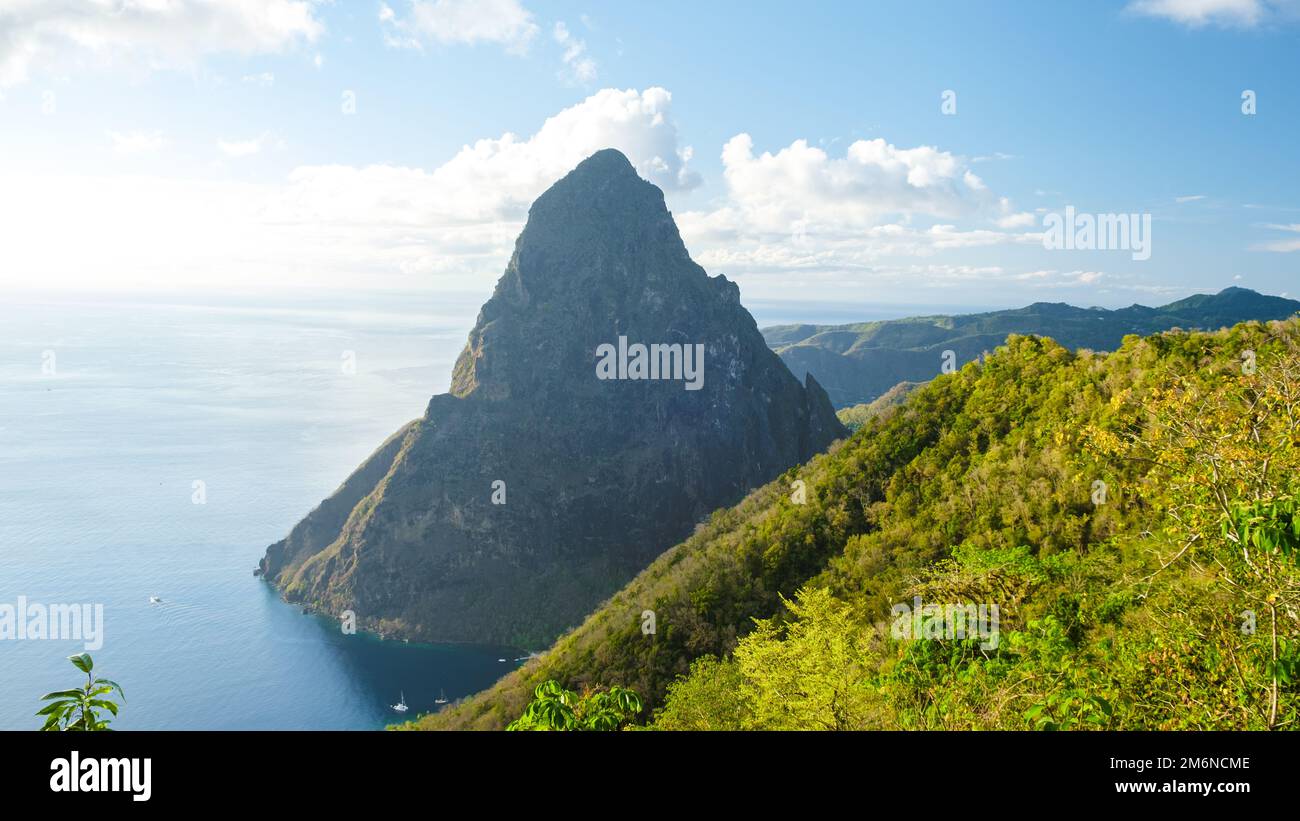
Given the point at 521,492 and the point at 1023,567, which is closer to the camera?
the point at 1023,567

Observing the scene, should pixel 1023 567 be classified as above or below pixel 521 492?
above

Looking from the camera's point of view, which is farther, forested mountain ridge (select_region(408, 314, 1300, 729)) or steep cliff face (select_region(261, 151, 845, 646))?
steep cliff face (select_region(261, 151, 845, 646))

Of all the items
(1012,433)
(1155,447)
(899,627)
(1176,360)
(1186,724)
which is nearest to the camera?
(1186,724)

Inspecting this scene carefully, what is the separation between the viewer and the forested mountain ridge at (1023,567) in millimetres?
10414

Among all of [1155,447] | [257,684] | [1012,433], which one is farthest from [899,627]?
[257,684]

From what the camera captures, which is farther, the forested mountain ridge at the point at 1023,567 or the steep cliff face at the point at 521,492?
the steep cliff face at the point at 521,492

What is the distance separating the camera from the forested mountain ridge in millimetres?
10414

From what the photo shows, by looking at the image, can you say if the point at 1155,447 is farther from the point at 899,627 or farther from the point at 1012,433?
the point at 1012,433

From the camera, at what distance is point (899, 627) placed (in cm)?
2409

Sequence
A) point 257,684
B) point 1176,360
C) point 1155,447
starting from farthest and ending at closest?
1. point 257,684
2. point 1176,360
3. point 1155,447

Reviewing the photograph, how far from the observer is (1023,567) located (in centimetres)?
2152

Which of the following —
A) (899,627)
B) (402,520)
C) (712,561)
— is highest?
(899,627)
